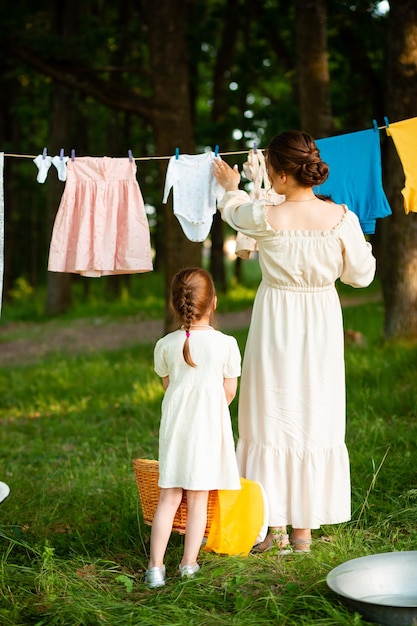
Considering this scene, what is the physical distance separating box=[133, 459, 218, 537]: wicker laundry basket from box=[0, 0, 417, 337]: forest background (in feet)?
16.9

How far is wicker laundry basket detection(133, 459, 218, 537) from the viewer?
4.03 meters

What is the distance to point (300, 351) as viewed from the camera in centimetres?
409

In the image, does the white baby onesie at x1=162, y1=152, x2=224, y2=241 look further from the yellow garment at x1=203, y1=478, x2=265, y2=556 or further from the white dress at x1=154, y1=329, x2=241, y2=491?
the yellow garment at x1=203, y1=478, x2=265, y2=556

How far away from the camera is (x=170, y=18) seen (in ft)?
33.0

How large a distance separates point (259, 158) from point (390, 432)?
2.30m

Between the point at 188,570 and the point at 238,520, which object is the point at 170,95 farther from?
the point at 188,570

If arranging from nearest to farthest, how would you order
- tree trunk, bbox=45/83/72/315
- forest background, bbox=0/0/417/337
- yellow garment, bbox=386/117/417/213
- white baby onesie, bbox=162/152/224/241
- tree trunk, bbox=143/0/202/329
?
yellow garment, bbox=386/117/417/213 → white baby onesie, bbox=162/152/224/241 → forest background, bbox=0/0/417/337 → tree trunk, bbox=143/0/202/329 → tree trunk, bbox=45/83/72/315

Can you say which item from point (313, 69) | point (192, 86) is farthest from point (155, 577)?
point (192, 86)

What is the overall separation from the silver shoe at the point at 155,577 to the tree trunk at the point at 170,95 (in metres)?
6.37

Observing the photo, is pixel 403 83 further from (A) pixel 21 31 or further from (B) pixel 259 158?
(A) pixel 21 31

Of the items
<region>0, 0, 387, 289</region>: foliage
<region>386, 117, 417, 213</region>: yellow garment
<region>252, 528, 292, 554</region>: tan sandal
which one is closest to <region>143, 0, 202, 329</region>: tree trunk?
<region>0, 0, 387, 289</region>: foliage

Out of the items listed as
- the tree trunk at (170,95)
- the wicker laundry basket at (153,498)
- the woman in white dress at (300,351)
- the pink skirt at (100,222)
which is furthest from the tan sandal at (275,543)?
the tree trunk at (170,95)

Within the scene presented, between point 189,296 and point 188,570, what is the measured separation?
1179 millimetres

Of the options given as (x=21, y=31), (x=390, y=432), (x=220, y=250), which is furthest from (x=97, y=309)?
(x=390, y=432)
